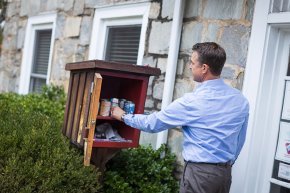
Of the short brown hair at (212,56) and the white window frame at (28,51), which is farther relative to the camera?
the white window frame at (28,51)

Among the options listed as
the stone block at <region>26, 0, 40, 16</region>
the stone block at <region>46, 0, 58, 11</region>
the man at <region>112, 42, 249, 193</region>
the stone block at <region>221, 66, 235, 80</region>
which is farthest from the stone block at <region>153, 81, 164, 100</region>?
the stone block at <region>26, 0, 40, 16</region>

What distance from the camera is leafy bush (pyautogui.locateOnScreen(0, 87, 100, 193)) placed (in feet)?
11.0

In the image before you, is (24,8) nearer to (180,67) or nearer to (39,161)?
(180,67)

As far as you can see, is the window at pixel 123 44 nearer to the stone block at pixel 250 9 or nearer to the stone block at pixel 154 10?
the stone block at pixel 154 10

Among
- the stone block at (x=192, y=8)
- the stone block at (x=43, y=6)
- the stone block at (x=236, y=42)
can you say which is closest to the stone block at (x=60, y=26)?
the stone block at (x=43, y=6)

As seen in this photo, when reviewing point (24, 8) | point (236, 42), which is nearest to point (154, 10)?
point (236, 42)

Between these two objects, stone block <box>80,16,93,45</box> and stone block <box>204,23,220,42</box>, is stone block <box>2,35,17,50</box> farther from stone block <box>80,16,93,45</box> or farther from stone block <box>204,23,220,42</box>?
stone block <box>204,23,220,42</box>

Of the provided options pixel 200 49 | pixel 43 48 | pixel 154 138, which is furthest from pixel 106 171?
pixel 43 48

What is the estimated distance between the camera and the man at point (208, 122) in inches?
122

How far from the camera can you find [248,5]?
404 centimetres

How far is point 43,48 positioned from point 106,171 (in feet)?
14.9

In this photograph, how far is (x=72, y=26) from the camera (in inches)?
269

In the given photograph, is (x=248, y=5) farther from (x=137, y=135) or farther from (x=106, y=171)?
(x=106, y=171)

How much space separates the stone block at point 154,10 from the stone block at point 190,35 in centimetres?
57
